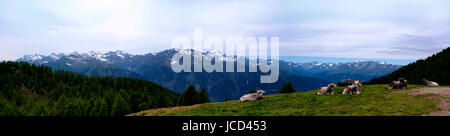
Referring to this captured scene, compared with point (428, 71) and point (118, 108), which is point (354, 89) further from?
point (428, 71)

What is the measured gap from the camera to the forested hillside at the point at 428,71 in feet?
412

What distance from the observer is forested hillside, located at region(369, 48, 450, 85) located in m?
126

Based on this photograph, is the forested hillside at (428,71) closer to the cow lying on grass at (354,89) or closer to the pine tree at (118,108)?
the cow lying on grass at (354,89)

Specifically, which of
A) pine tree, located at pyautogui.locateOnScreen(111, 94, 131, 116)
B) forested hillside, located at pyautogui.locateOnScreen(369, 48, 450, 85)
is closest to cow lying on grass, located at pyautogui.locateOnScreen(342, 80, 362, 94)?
pine tree, located at pyautogui.locateOnScreen(111, 94, 131, 116)

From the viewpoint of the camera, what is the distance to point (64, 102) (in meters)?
160

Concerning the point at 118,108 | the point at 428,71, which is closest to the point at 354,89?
the point at 118,108

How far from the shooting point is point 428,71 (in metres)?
143

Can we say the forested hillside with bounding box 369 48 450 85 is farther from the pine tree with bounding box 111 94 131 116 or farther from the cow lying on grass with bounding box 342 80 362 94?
the pine tree with bounding box 111 94 131 116
